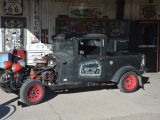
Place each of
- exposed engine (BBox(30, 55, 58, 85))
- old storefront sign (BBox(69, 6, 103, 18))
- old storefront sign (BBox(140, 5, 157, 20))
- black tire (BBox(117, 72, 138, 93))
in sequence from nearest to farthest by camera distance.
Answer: exposed engine (BBox(30, 55, 58, 85)) < black tire (BBox(117, 72, 138, 93)) < old storefront sign (BBox(69, 6, 103, 18)) < old storefront sign (BBox(140, 5, 157, 20))

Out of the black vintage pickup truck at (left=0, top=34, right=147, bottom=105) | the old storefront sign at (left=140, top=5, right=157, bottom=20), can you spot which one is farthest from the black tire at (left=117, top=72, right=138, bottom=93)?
the old storefront sign at (left=140, top=5, right=157, bottom=20)

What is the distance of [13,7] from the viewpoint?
9.85 m

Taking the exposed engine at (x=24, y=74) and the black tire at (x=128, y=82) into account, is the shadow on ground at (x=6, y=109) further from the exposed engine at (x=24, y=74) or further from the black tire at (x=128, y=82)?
the black tire at (x=128, y=82)

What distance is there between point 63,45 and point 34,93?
1.77 m

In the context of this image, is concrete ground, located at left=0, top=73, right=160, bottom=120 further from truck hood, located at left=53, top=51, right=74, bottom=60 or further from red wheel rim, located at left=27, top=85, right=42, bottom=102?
truck hood, located at left=53, top=51, right=74, bottom=60

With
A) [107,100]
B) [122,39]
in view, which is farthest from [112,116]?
[122,39]

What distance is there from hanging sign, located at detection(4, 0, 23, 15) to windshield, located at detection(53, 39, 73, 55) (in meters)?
3.67

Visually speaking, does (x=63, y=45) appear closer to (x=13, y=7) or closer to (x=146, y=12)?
(x=13, y=7)

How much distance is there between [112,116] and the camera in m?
4.97

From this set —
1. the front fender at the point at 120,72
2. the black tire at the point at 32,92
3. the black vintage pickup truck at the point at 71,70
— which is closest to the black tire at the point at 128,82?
the black vintage pickup truck at the point at 71,70

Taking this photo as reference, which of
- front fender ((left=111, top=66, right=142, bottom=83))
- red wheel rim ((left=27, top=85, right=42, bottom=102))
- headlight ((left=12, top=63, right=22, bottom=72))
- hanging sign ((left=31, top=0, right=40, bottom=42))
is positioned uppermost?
hanging sign ((left=31, top=0, right=40, bottom=42))

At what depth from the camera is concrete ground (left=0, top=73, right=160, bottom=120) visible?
16.4ft

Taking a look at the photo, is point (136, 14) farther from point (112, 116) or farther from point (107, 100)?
point (112, 116)

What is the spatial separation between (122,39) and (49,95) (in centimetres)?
551
